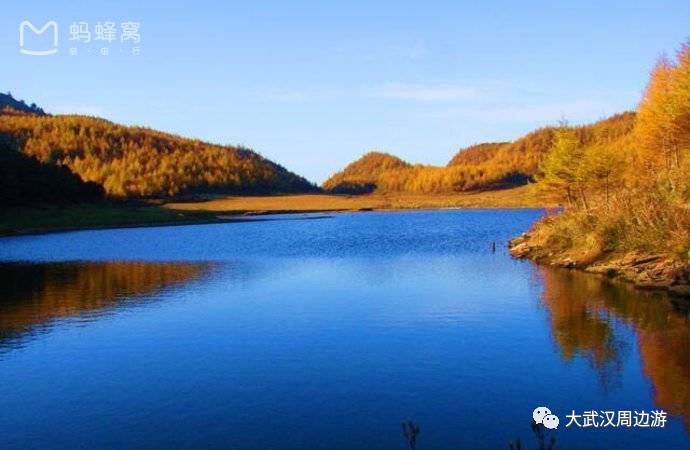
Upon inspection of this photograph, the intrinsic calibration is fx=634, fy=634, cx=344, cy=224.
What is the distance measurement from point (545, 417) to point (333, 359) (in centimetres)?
832

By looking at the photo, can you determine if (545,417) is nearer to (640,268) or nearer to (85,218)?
(640,268)

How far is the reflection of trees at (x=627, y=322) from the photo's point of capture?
1820cm

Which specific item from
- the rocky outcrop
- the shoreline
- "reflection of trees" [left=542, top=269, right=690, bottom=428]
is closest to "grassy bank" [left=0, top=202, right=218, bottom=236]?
the shoreline

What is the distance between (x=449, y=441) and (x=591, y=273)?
29.4 metres

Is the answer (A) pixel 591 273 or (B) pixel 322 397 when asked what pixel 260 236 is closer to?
(A) pixel 591 273

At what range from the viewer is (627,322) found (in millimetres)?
25766

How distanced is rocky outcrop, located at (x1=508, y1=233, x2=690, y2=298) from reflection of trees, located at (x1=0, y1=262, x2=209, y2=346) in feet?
86.8

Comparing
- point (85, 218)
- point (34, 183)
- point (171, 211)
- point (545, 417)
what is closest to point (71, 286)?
point (545, 417)

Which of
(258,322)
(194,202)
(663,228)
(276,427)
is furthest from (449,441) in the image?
(194,202)

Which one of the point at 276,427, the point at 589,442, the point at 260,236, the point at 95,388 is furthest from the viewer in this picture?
the point at 260,236

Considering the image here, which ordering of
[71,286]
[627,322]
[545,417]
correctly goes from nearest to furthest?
[545,417] → [627,322] → [71,286]

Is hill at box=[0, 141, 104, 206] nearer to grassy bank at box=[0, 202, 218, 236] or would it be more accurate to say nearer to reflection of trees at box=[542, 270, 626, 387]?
grassy bank at box=[0, 202, 218, 236]

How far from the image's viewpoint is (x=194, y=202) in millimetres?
179250

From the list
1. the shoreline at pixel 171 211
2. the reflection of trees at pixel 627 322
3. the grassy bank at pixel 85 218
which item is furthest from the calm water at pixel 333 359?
the grassy bank at pixel 85 218
